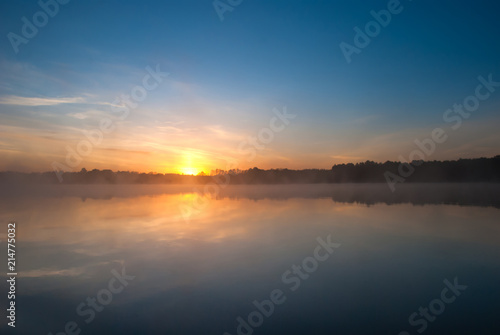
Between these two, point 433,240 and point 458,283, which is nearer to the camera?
point 458,283

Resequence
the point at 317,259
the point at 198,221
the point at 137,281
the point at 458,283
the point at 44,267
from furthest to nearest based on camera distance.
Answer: the point at 198,221 → the point at 317,259 → the point at 44,267 → the point at 137,281 → the point at 458,283

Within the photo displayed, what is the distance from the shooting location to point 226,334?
158 inches

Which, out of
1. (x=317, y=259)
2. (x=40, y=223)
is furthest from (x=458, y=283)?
(x=40, y=223)

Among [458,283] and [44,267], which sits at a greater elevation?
[44,267]

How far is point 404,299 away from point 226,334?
338cm

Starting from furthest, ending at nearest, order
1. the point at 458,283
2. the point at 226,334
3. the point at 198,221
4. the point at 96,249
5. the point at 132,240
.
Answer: the point at 198,221
the point at 132,240
the point at 96,249
the point at 458,283
the point at 226,334

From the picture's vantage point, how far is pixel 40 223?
13008 millimetres

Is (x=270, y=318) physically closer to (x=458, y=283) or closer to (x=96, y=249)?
(x=458, y=283)

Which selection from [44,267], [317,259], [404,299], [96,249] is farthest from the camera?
[96,249]

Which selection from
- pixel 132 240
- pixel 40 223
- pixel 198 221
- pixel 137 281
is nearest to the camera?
pixel 137 281

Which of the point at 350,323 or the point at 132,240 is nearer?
the point at 350,323

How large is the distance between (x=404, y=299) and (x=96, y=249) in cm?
867

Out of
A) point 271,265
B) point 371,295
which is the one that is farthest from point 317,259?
point 371,295

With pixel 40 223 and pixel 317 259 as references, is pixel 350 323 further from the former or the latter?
pixel 40 223
